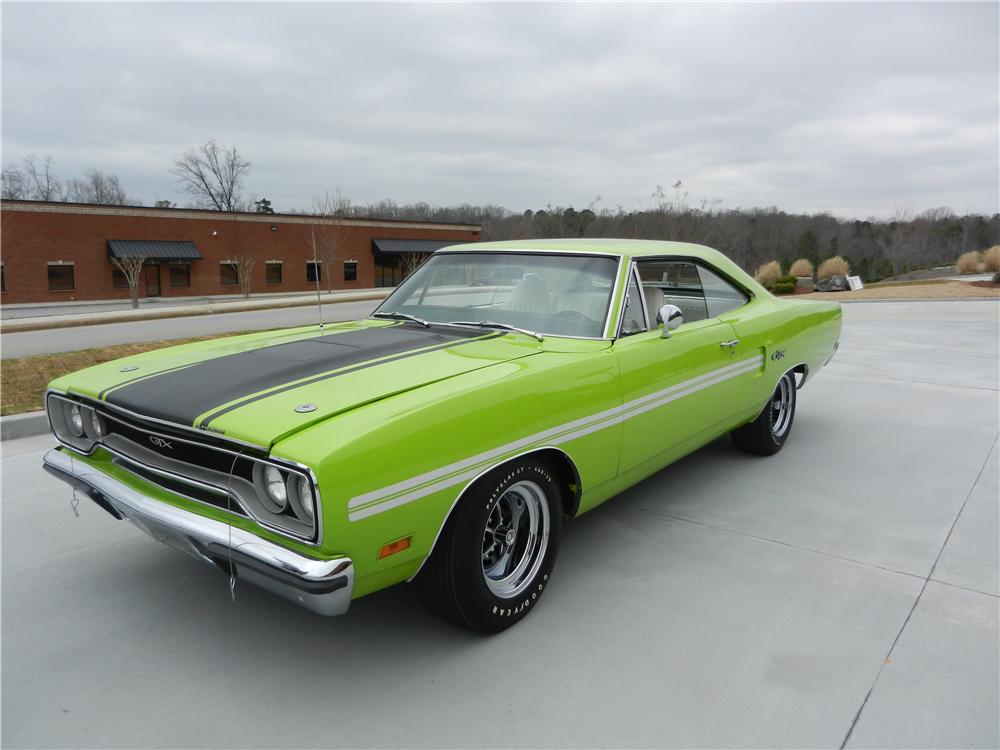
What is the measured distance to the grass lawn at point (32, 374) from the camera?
657 centimetres

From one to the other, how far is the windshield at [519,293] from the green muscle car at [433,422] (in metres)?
0.01

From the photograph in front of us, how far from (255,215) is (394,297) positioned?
35.6 meters

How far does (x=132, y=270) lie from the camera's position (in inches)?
1195

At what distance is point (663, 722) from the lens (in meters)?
2.25

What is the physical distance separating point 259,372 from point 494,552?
123cm

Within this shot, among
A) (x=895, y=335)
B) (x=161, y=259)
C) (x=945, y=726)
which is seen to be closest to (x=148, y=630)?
(x=945, y=726)

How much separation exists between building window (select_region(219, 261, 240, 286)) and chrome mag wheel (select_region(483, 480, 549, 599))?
1443 inches

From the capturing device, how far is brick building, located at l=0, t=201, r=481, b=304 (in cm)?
3072

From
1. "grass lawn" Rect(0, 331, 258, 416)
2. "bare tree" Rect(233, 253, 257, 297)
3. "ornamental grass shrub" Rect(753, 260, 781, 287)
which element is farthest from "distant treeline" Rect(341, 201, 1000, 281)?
"grass lawn" Rect(0, 331, 258, 416)

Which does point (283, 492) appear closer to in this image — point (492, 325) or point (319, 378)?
point (319, 378)

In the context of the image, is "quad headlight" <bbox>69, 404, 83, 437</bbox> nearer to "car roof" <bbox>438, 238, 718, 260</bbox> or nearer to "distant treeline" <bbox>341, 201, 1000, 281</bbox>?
"car roof" <bbox>438, 238, 718, 260</bbox>

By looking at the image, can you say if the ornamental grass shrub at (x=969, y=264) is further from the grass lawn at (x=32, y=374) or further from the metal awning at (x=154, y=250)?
the metal awning at (x=154, y=250)

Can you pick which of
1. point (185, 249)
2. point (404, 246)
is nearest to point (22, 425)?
point (185, 249)

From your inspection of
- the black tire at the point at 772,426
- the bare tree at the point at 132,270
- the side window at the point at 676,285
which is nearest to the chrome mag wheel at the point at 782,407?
the black tire at the point at 772,426
